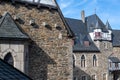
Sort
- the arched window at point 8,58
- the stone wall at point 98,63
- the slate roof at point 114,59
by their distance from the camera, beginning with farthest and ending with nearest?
1. the slate roof at point 114,59
2. the stone wall at point 98,63
3. the arched window at point 8,58

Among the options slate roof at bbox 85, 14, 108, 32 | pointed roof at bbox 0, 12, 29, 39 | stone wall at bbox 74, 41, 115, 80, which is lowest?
stone wall at bbox 74, 41, 115, 80

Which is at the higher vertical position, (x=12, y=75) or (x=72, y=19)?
(x=72, y=19)

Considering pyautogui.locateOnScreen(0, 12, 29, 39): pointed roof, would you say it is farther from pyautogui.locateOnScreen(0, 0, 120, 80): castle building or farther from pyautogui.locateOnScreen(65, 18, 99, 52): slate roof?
pyautogui.locateOnScreen(65, 18, 99, 52): slate roof

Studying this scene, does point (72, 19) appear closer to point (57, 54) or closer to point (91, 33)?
point (91, 33)

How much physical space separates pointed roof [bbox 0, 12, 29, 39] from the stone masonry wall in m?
0.40

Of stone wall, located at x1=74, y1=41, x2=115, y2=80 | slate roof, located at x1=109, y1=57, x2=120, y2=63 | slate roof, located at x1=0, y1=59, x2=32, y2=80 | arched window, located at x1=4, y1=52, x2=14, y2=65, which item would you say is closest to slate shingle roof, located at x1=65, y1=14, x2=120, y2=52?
stone wall, located at x1=74, y1=41, x2=115, y2=80

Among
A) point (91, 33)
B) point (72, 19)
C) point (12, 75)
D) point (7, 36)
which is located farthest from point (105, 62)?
point (12, 75)

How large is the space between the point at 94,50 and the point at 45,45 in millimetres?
22251

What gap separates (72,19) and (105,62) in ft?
25.6

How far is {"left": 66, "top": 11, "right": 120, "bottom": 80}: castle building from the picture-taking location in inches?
1303

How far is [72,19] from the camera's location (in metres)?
36.8

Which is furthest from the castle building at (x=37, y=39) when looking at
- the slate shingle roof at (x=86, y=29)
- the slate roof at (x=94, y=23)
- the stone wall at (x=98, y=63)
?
the slate roof at (x=94, y=23)

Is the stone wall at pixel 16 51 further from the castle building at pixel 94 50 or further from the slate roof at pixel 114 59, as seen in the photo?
the slate roof at pixel 114 59

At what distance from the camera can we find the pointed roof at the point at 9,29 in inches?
432
